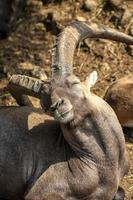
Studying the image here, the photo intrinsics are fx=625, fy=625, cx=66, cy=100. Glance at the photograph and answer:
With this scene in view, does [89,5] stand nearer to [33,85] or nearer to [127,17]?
[127,17]

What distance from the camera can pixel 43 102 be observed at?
5617 millimetres

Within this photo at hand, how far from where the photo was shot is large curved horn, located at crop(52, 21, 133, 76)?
5684mm

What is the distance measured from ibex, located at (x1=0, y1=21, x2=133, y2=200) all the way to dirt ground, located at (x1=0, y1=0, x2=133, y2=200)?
1.76 m

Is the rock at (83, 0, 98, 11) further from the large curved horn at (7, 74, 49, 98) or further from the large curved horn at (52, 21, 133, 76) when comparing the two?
the large curved horn at (7, 74, 49, 98)

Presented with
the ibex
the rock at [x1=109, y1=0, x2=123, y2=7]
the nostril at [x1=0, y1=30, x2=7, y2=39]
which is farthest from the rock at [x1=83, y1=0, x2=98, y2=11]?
the ibex

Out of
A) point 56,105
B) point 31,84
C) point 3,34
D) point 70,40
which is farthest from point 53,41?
point 56,105

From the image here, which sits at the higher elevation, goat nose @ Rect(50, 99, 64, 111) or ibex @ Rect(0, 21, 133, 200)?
goat nose @ Rect(50, 99, 64, 111)

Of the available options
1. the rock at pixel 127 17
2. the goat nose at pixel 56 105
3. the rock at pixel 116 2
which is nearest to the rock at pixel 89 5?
the rock at pixel 116 2

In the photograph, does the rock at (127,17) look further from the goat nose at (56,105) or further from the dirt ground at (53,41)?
the goat nose at (56,105)

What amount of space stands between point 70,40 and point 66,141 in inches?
38.1

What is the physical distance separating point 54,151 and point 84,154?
14.1 inches

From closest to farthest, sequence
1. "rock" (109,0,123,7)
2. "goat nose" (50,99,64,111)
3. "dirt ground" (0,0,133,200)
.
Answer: "goat nose" (50,99,64,111) → "dirt ground" (0,0,133,200) → "rock" (109,0,123,7)

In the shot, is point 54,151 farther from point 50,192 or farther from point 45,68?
point 45,68

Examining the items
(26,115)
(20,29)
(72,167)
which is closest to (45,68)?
(20,29)
